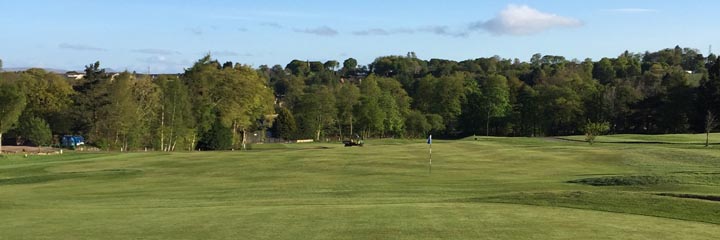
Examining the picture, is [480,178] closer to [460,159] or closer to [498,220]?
[460,159]

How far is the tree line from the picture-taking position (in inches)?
3110

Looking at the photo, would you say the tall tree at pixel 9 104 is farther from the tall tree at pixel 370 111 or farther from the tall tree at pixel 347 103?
the tall tree at pixel 370 111

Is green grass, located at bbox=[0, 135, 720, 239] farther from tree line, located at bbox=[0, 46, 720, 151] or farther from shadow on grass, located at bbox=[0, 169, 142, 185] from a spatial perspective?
tree line, located at bbox=[0, 46, 720, 151]

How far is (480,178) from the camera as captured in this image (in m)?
31.7

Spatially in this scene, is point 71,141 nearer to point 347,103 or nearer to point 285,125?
point 285,125

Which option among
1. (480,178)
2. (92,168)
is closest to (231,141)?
(92,168)

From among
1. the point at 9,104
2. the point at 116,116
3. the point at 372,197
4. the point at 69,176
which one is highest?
the point at 9,104

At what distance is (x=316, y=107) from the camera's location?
374 ft

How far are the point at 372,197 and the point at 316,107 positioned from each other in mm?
90894

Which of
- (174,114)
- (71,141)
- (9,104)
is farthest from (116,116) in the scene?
(71,141)

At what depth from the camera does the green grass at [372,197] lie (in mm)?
13344

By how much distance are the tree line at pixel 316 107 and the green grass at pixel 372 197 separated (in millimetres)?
26247

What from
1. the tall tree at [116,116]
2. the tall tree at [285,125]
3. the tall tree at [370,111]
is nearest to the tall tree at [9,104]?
the tall tree at [116,116]

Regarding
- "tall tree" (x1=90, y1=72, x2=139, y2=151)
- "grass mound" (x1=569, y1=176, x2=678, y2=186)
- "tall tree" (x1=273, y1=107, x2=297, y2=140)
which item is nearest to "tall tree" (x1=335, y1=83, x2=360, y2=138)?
"tall tree" (x1=273, y1=107, x2=297, y2=140)
